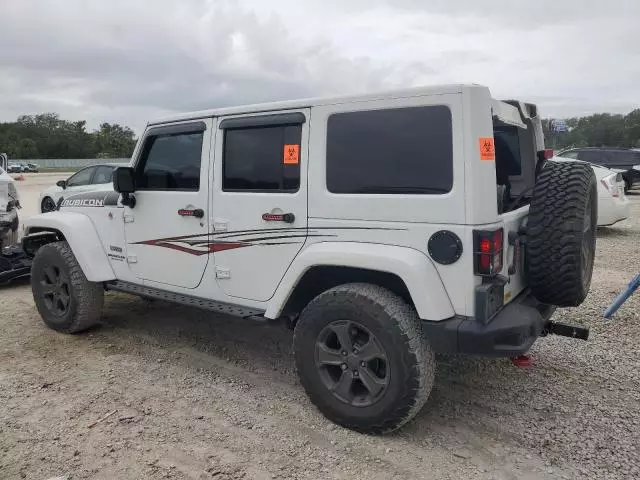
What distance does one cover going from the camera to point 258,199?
3.61m

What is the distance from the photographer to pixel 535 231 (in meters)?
3.13

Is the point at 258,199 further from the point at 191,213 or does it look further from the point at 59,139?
the point at 59,139

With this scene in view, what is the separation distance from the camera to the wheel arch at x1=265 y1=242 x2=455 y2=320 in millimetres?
2902

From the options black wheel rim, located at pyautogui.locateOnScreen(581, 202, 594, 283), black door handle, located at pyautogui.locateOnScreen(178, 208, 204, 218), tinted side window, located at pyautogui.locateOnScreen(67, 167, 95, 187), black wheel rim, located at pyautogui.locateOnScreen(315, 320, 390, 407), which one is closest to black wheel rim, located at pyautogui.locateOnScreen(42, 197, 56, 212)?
tinted side window, located at pyautogui.locateOnScreen(67, 167, 95, 187)

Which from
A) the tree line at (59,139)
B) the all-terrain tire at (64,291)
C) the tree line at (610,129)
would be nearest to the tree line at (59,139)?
the tree line at (59,139)

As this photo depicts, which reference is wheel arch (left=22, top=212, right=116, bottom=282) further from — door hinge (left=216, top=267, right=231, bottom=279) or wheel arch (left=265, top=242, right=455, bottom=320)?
wheel arch (left=265, top=242, right=455, bottom=320)

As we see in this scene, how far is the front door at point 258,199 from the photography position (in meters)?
3.46

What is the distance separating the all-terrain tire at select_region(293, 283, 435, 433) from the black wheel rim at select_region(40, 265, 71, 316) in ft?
9.08

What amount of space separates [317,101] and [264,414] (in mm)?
2072

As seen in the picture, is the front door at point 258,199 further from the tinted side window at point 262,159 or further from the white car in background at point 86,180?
the white car in background at point 86,180

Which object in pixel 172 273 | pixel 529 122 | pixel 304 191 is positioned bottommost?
pixel 172 273

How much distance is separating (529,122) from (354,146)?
1.64m

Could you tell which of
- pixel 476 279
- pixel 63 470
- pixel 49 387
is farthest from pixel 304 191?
pixel 49 387

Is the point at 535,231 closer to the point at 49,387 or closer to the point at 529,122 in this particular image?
the point at 529,122
